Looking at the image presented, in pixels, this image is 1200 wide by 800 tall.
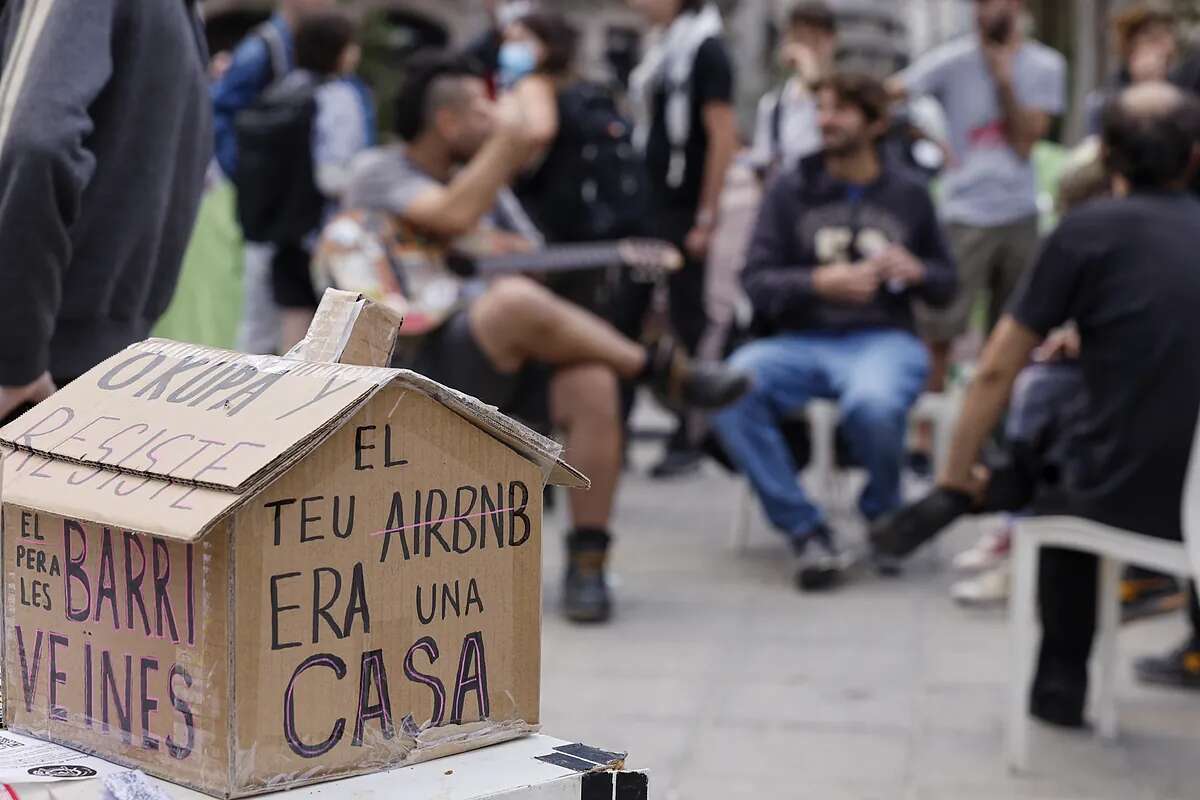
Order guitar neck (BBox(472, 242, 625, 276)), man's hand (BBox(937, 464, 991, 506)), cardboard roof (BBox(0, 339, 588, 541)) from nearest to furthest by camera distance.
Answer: cardboard roof (BBox(0, 339, 588, 541)), man's hand (BBox(937, 464, 991, 506)), guitar neck (BBox(472, 242, 625, 276))

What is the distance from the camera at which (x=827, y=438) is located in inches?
244

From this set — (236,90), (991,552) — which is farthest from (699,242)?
(991,552)

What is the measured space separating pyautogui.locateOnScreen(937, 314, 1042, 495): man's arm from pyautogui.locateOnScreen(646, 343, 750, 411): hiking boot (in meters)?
1.31

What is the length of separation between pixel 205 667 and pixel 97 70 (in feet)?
3.82

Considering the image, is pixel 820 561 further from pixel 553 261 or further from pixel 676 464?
pixel 676 464

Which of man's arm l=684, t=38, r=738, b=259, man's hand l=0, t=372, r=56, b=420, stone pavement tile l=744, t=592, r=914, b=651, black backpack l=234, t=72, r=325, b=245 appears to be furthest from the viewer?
man's arm l=684, t=38, r=738, b=259

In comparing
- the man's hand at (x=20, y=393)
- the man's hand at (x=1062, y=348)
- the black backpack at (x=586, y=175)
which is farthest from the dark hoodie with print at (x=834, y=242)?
the man's hand at (x=20, y=393)

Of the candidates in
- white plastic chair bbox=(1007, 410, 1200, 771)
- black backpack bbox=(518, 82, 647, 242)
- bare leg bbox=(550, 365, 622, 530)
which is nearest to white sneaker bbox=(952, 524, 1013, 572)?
bare leg bbox=(550, 365, 622, 530)

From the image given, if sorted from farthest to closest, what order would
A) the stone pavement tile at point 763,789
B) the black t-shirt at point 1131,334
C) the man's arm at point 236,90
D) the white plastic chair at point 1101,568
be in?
the man's arm at point 236,90 < the black t-shirt at point 1131,334 < the stone pavement tile at point 763,789 < the white plastic chair at point 1101,568

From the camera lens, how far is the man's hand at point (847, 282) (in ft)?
19.5

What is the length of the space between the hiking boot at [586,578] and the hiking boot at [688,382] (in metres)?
0.47

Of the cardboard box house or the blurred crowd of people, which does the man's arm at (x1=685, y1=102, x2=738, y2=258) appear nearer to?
the blurred crowd of people

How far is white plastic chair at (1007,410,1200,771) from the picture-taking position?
3543mm

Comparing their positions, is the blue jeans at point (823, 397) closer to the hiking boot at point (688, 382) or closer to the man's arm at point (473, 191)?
the hiking boot at point (688, 382)
